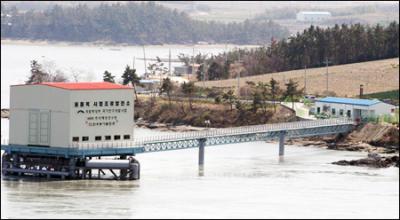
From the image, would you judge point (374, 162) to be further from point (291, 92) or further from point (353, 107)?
point (291, 92)

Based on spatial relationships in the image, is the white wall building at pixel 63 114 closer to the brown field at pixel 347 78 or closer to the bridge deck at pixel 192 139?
the bridge deck at pixel 192 139

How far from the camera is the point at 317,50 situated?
85.8 meters

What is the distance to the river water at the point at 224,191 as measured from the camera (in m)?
42.4

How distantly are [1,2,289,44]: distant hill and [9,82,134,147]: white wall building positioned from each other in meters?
80.2

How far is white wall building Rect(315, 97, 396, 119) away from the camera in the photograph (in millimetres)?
65375

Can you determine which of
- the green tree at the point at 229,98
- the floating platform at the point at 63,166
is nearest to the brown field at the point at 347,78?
the green tree at the point at 229,98

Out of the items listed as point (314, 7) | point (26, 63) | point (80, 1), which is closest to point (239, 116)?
point (26, 63)

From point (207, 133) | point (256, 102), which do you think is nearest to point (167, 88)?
point (256, 102)

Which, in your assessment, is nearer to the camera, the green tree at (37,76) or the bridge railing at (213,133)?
the bridge railing at (213,133)

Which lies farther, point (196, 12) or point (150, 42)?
point (196, 12)

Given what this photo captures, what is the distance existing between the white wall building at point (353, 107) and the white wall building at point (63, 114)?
1665 cm

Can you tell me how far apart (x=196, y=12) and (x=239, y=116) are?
104 meters

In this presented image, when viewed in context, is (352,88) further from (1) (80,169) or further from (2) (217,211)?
(2) (217,211)

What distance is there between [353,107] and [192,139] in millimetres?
12948
